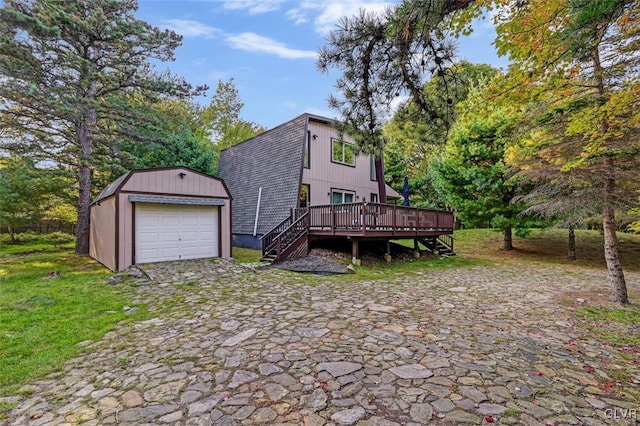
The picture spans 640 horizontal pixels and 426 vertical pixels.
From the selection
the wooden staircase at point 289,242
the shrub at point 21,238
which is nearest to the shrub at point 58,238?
the shrub at point 21,238

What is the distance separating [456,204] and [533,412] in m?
13.2

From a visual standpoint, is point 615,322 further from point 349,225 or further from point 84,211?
point 84,211

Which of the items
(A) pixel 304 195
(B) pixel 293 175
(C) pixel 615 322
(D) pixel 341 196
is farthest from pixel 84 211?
(C) pixel 615 322

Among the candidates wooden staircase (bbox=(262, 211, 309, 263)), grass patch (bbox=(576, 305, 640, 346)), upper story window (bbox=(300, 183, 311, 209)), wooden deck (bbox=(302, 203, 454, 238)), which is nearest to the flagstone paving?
grass patch (bbox=(576, 305, 640, 346))

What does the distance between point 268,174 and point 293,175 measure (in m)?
2.01

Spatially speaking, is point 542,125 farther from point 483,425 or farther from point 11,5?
point 11,5

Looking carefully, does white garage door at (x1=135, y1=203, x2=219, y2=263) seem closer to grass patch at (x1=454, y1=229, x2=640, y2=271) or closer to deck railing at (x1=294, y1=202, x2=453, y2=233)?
deck railing at (x1=294, y1=202, x2=453, y2=233)

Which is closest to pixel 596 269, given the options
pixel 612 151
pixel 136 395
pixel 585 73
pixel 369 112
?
pixel 612 151

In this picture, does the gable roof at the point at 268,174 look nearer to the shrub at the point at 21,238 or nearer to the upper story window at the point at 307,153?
the upper story window at the point at 307,153

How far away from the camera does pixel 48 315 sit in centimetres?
510

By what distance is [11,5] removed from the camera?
9266 millimetres

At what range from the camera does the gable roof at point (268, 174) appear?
12.6 meters

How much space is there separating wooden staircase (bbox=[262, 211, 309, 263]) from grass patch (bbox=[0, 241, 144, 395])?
443 centimetres

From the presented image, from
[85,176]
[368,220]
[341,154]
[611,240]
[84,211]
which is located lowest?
[611,240]
